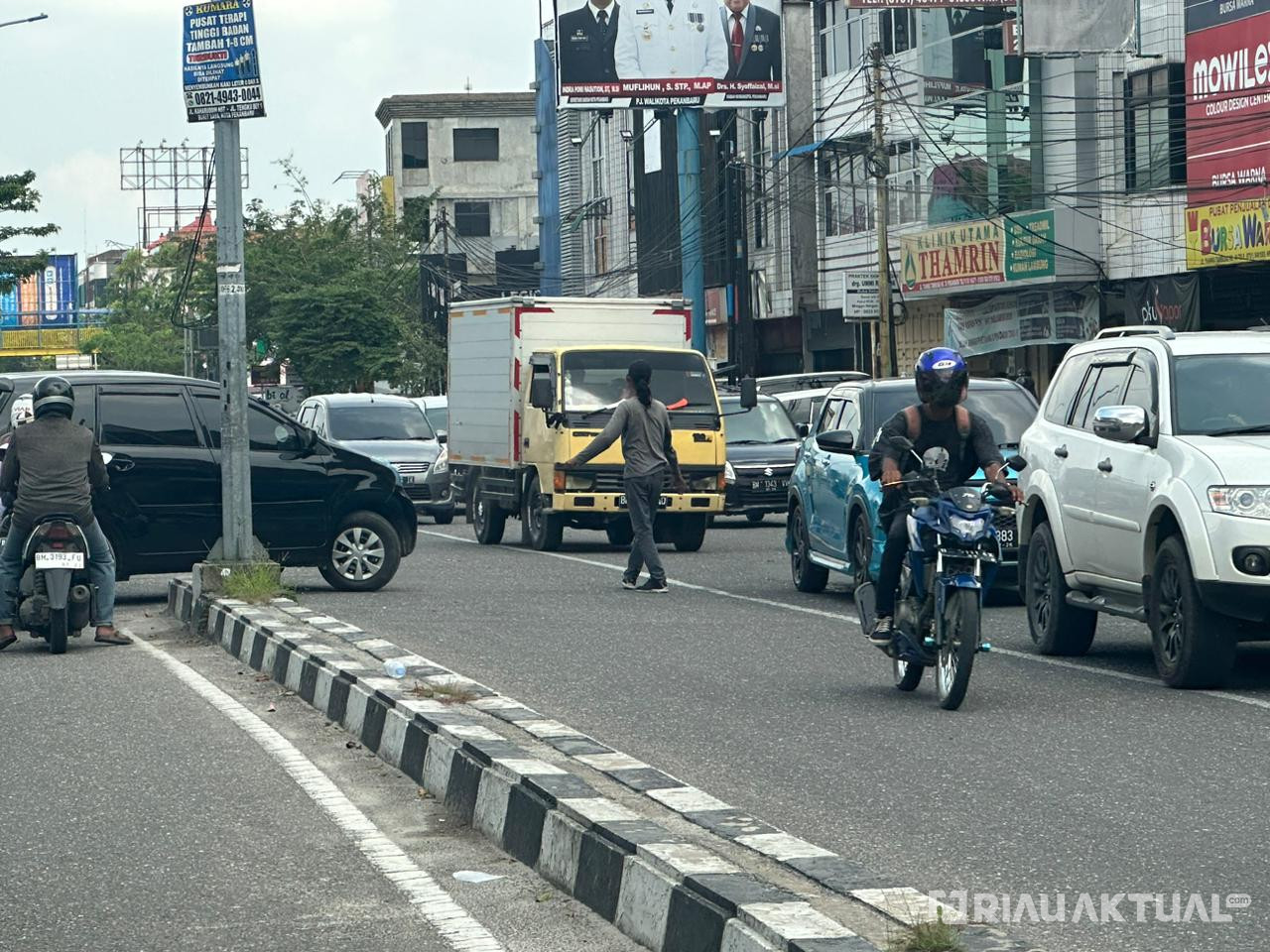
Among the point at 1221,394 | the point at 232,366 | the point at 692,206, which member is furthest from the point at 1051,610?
the point at 692,206

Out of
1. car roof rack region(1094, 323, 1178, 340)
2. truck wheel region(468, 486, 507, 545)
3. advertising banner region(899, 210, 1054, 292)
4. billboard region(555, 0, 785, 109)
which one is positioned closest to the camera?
car roof rack region(1094, 323, 1178, 340)

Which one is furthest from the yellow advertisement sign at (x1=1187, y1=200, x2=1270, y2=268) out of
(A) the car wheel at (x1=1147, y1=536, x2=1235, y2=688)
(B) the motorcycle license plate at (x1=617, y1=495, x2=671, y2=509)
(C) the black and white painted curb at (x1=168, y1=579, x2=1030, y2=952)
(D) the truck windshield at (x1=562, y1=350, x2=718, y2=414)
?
(C) the black and white painted curb at (x1=168, y1=579, x2=1030, y2=952)

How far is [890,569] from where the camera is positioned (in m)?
10.7

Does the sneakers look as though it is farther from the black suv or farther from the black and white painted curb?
the black suv

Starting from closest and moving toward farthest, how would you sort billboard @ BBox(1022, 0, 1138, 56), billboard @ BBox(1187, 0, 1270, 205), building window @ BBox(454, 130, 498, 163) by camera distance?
billboard @ BBox(1187, 0, 1270, 205)
billboard @ BBox(1022, 0, 1138, 56)
building window @ BBox(454, 130, 498, 163)

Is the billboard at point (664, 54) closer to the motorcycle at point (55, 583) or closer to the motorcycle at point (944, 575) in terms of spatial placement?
the motorcycle at point (55, 583)

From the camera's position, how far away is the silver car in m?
29.5

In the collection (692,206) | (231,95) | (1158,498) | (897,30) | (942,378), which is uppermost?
(897,30)

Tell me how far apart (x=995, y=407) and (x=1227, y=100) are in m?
14.8

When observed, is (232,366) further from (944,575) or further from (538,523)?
(538,523)

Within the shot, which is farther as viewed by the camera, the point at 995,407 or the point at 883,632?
the point at 995,407

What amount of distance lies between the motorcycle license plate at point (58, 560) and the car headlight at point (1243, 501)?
22.9ft

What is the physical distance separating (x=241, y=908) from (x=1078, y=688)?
19.2ft

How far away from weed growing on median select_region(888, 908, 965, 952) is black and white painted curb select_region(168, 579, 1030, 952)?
4 cm
